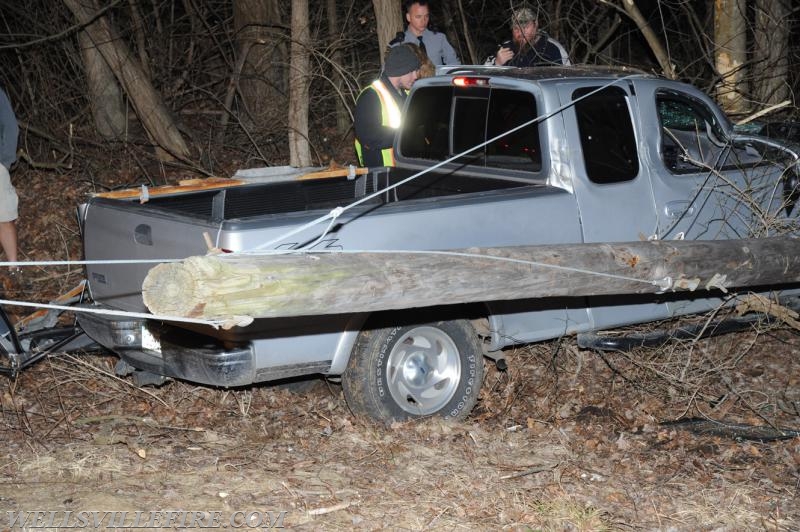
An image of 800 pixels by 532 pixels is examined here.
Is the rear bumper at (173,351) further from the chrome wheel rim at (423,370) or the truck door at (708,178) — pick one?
the truck door at (708,178)

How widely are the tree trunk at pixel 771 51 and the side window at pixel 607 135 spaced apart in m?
4.02

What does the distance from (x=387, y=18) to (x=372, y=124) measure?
7.64ft

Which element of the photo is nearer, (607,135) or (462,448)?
(462,448)

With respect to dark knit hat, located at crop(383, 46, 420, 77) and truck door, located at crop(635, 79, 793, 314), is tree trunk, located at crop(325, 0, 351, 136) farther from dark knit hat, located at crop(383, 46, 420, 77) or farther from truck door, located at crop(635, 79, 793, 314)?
truck door, located at crop(635, 79, 793, 314)

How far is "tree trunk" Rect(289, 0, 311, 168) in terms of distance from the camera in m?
9.91

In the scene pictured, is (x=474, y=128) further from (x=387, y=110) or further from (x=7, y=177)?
(x=7, y=177)

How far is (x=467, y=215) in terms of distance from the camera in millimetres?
5582

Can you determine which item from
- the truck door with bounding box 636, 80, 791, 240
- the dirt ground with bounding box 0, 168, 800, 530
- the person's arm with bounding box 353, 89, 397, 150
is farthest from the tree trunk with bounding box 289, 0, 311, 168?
the truck door with bounding box 636, 80, 791, 240

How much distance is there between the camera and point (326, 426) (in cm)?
591

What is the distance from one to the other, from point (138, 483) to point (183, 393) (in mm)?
1667

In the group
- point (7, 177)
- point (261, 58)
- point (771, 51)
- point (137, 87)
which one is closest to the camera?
point (7, 177)

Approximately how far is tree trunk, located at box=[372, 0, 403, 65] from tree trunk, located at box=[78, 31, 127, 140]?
381 cm

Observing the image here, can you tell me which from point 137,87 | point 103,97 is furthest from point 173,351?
point 103,97

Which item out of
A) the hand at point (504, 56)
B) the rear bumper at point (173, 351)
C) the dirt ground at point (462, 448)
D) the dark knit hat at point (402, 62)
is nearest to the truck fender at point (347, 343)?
the dirt ground at point (462, 448)
